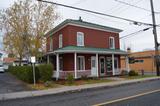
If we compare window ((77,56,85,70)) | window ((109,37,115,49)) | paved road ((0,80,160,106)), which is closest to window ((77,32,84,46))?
window ((77,56,85,70))

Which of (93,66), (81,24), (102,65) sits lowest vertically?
(93,66)

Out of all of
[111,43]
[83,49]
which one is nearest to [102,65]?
[111,43]

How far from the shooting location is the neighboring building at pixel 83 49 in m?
23.7

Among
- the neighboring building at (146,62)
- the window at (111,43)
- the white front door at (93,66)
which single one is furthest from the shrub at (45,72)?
the neighboring building at (146,62)

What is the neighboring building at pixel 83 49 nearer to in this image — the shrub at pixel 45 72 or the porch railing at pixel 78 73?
the porch railing at pixel 78 73

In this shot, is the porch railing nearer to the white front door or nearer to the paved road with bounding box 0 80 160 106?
the white front door

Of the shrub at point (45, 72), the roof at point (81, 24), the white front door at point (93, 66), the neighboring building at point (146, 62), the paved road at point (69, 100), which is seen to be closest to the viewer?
the paved road at point (69, 100)

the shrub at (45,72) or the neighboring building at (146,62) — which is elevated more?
the neighboring building at (146,62)

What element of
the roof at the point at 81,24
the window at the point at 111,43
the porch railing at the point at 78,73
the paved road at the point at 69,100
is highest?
the roof at the point at 81,24

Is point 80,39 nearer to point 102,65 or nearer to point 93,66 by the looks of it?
point 93,66

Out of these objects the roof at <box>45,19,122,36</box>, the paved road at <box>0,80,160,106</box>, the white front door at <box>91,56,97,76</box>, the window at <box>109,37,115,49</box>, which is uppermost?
the roof at <box>45,19,122,36</box>

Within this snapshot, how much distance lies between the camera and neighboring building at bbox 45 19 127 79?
23.7m

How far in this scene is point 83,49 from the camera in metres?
23.8

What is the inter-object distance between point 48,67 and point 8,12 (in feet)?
39.2
